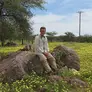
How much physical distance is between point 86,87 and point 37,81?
146cm

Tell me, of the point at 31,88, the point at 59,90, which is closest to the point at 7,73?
the point at 31,88

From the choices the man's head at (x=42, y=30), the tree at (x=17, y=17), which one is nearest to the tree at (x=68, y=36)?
the tree at (x=17, y=17)

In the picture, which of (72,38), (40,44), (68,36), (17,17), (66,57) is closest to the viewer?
(40,44)

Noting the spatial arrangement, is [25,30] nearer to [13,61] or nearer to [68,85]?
[13,61]

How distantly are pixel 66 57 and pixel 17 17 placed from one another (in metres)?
7.90

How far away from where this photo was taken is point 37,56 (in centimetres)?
1216

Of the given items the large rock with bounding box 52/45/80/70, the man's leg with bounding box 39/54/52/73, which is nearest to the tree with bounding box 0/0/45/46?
the large rock with bounding box 52/45/80/70

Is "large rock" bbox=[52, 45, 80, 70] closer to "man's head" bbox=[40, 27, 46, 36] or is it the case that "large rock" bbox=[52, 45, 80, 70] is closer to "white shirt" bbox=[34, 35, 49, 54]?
"white shirt" bbox=[34, 35, 49, 54]

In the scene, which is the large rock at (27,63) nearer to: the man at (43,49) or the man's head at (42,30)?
the man at (43,49)

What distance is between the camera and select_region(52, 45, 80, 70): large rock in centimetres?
1406

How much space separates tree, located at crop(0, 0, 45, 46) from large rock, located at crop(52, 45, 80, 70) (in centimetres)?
689

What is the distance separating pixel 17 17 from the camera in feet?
69.9

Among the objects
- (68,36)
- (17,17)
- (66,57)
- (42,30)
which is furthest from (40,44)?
(68,36)

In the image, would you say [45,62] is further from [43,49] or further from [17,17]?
[17,17]
